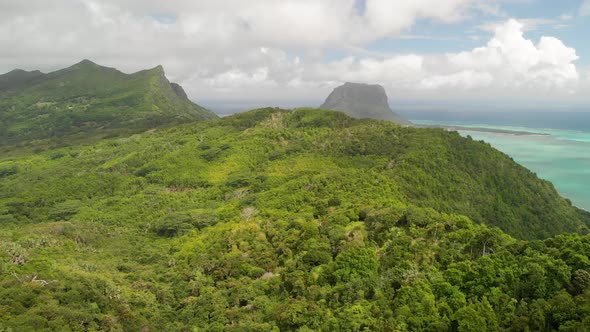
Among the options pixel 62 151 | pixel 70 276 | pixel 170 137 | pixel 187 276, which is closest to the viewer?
pixel 70 276

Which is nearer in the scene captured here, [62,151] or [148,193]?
[148,193]

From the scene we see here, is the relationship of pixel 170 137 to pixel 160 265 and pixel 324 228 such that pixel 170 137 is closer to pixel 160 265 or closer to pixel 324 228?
pixel 160 265

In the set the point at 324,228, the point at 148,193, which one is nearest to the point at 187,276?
the point at 324,228

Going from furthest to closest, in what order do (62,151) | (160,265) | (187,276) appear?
(62,151)
(160,265)
(187,276)

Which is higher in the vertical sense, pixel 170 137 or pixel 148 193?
pixel 170 137

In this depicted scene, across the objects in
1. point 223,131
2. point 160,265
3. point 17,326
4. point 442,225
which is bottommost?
point 160,265

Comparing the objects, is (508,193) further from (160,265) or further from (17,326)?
(17,326)
